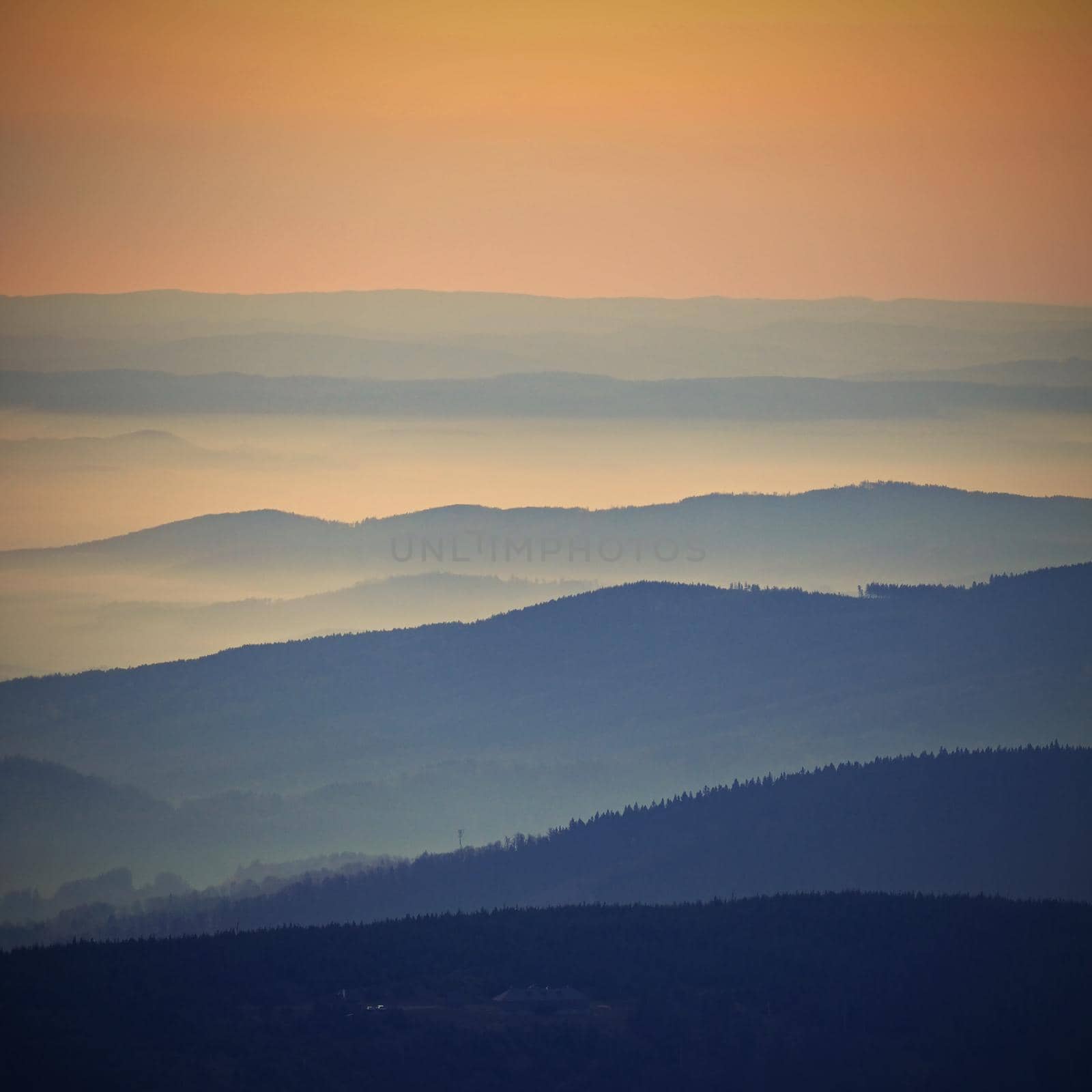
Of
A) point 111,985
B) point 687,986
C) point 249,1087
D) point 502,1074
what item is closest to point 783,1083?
point 687,986

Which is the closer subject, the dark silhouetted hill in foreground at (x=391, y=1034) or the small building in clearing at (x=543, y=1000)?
the dark silhouetted hill in foreground at (x=391, y=1034)

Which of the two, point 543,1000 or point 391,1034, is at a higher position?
point 543,1000

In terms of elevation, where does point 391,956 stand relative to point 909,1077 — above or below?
above

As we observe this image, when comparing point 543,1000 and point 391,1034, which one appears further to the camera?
point 543,1000

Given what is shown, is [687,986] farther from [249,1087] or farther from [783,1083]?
[249,1087]

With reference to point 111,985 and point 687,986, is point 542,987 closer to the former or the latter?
point 687,986

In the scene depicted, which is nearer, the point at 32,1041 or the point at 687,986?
the point at 32,1041

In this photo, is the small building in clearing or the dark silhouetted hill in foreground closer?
the dark silhouetted hill in foreground

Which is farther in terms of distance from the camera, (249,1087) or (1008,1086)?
(1008,1086)

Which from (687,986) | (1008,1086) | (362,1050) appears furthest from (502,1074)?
(1008,1086)
